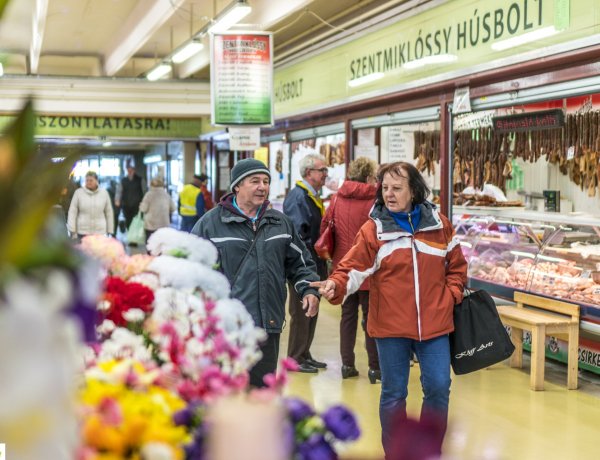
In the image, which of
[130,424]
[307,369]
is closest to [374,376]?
[307,369]

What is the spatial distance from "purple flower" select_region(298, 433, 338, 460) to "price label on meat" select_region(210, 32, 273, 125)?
1024 centimetres

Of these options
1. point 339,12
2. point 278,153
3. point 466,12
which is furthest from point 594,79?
point 278,153

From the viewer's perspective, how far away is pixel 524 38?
24.8 ft

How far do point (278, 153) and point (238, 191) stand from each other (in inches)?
433

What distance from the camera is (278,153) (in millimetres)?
15773

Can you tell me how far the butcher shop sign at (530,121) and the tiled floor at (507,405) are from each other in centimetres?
213

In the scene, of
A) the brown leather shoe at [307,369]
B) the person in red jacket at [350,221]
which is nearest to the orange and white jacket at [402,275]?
the person in red jacket at [350,221]

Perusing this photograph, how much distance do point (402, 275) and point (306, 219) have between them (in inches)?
136

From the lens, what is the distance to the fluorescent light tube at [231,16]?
10.1 metres

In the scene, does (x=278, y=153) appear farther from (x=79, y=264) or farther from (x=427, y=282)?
(x=79, y=264)

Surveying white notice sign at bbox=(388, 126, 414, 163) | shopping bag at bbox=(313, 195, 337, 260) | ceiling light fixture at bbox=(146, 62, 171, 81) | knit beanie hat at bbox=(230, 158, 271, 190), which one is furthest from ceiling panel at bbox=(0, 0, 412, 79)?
knit beanie hat at bbox=(230, 158, 271, 190)

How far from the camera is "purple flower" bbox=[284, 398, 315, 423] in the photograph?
1.63 metres

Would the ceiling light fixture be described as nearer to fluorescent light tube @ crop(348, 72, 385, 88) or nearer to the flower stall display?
fluorescent light tube @ crop(348, 72, 385, 88)

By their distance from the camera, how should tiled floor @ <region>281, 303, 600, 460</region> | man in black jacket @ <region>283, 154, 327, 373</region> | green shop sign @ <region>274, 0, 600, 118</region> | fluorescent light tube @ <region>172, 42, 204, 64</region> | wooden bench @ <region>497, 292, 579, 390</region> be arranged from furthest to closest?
fluorescent light tube @ <region>172, 42, 204, 64</region>
man in black jacket @ <region>283, 154, 327, 373</region>
green shop sign @ <region>274, 0, 600, 118</region>
wooden bench @ <region>497, 292, 579, 390</region>
tiled floor @ <region>281, 303, 600, 460</region>
